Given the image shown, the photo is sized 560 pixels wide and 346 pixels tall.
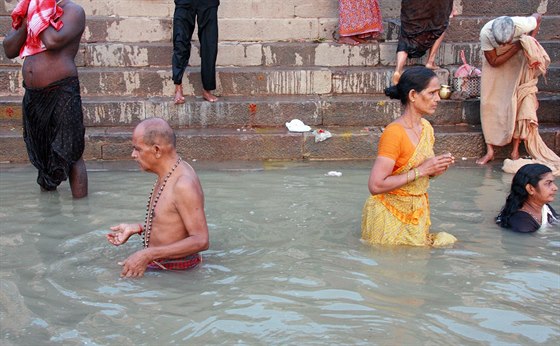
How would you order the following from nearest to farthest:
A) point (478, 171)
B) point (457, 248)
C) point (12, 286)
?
point (12, 286) < point (457, 248) < point (478, 171)

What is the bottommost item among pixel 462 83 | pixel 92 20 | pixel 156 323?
pixel 156 323

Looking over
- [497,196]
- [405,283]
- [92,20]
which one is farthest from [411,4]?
[405,283]

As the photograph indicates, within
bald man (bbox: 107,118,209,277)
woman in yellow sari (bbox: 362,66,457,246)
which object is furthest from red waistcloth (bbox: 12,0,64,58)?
woman in yellow sari (bbox: 362,66,457,246)

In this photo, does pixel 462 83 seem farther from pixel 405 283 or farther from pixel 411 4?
pixel 405 283

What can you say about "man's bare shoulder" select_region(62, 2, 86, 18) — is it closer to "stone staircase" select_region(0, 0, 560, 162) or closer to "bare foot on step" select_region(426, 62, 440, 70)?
"stone staircase" select_region(0, 0, 560, 162)

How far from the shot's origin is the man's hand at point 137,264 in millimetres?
4270

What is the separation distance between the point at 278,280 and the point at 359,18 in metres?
5.30

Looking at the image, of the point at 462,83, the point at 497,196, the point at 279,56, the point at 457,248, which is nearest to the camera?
the point at 457,248

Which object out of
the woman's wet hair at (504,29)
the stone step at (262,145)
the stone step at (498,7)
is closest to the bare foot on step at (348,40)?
the stone step at (498,7)

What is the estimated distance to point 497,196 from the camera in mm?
6555

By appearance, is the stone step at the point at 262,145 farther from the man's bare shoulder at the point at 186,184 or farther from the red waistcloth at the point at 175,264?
the man's bare shoulder at the point at 186,184

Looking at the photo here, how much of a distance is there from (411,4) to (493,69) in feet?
4.02

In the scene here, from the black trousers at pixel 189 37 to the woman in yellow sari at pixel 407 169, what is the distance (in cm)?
360

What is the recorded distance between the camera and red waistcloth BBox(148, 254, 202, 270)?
4.48 meters
